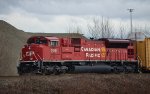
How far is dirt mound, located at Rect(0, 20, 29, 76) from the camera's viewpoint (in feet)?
144

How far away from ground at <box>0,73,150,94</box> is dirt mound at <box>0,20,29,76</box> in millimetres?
18970

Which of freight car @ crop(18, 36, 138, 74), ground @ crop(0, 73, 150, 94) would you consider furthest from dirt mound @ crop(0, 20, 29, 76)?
ground @ crop(0, 73, 150, 94)

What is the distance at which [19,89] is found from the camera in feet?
59.0

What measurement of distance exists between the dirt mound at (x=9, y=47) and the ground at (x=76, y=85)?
18970 millimetres

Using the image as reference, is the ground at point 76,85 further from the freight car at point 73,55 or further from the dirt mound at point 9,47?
the dirt mound at point 9,47

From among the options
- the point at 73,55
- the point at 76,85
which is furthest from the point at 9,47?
the point at 76,85

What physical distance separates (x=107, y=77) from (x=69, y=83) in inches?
171

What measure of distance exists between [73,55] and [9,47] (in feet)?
88.9

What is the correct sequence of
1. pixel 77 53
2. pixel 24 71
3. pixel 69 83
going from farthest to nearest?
pixel 77 53 → pixel 24 71 → pixel 69 83

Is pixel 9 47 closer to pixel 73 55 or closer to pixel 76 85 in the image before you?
pixel 73 55

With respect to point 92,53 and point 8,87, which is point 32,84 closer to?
point 8,87

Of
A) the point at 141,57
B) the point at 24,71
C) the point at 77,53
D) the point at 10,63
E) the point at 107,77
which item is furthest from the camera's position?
the point at 10,63

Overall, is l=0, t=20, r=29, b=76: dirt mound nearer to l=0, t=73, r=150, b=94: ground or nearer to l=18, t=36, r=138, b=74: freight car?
l=18, t=36, r=138, b=74: freight car

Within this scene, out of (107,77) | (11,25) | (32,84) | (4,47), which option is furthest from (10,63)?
(32,84)
